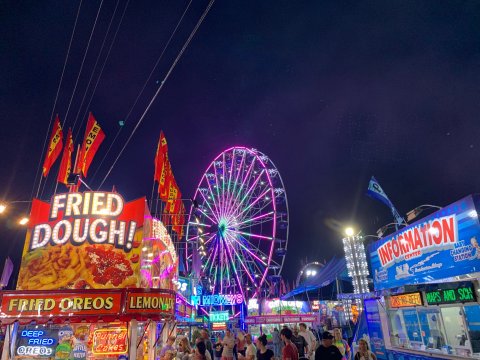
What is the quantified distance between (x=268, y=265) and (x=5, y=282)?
19.4 m

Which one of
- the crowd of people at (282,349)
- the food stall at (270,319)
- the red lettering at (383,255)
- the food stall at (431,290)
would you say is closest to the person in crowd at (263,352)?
the crowd of people at (282,349)

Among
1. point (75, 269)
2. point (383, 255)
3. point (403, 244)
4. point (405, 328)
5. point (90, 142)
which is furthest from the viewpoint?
point (90, 142)

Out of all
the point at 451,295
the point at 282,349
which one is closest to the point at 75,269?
the point at 282,349

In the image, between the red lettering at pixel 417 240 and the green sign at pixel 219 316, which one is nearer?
the red lettering at pixel 417 240

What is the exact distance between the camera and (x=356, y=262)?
3216 centimetres

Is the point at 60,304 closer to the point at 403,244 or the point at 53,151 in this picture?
the point at 53,151

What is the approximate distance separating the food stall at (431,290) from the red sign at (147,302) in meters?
6.91

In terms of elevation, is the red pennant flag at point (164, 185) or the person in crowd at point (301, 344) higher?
the red pennant flag at point (164, 185)

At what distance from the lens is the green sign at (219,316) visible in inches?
1147

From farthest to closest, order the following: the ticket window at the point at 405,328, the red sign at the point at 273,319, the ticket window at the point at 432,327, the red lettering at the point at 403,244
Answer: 1. the red sign at the point at 273,319
2. the red lettering at the point at 403,244
3. the ticket window at the point at 405,328
4. the ticket window at the point at 432,327

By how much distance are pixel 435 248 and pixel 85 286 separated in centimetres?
1003

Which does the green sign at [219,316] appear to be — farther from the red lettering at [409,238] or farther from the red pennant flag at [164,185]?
the red lettering at [409,238]

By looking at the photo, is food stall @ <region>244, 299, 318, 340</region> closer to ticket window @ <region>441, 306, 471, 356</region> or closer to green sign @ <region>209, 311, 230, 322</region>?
green sign @ <region>209, 311, 230, 322</region>

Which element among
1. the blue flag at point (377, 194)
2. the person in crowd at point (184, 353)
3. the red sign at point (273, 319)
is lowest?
the person in crowd at point (184, 353)
